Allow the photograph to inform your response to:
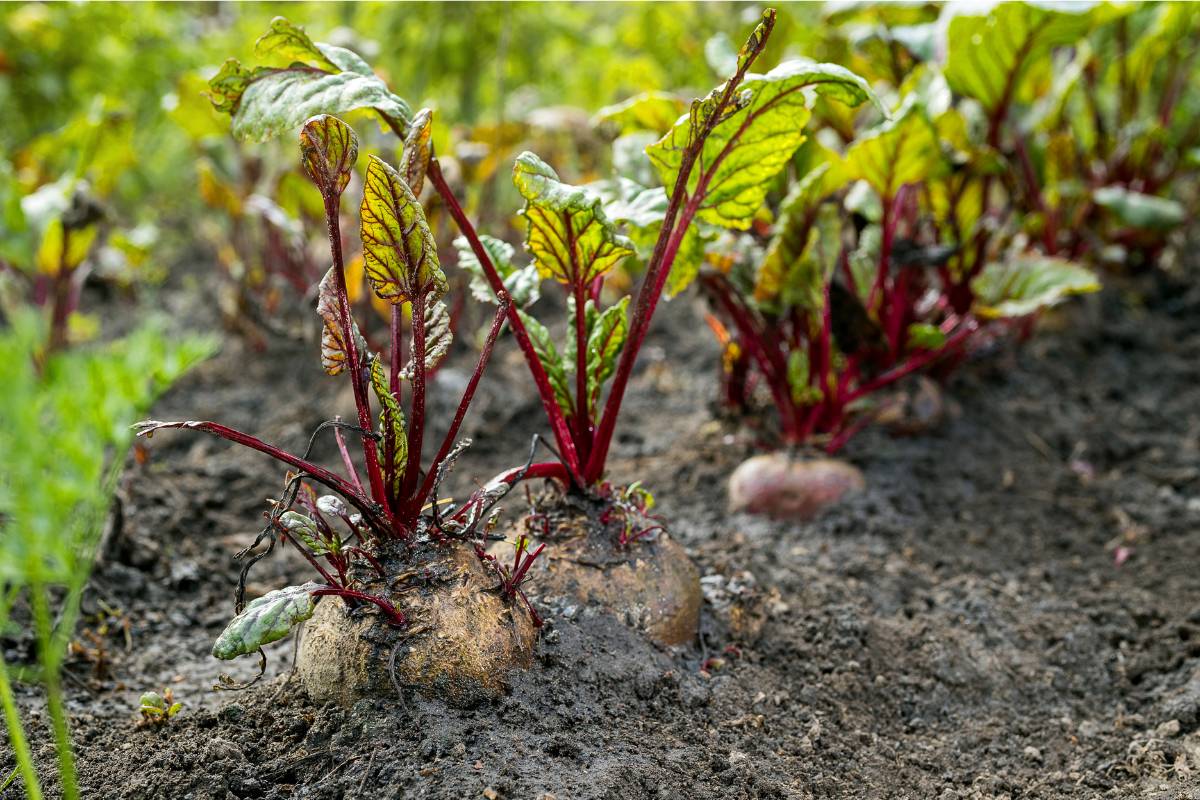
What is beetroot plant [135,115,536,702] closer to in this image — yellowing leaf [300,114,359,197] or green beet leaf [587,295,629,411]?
yellowing leaf [300,114,359,197]

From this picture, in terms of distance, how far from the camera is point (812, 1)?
5770 millimetres

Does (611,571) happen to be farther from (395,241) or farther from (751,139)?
(751,139)

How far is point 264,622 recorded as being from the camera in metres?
1.46

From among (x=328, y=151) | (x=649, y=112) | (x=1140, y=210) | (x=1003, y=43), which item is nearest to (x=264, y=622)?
(x=328, y=151)

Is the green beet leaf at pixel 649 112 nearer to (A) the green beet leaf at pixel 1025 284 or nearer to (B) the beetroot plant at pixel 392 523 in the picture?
(B) the beetroot plant at pixel 392 523

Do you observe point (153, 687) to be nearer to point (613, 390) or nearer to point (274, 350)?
point (613, 390)

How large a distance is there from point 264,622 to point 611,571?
0.69 m

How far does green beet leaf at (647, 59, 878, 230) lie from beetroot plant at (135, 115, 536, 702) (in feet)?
1.54

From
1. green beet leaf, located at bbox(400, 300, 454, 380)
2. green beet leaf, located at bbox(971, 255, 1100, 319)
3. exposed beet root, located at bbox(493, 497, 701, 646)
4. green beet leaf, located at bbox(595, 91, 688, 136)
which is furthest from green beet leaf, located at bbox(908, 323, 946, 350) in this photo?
green beet leaf, located at bbox(400, 300, 454, 380)

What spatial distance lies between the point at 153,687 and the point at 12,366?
47.0 inches

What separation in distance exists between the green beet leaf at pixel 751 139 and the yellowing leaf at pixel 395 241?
494mm

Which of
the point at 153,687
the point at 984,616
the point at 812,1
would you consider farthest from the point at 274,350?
the point at 812,1

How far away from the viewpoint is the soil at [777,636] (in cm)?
161

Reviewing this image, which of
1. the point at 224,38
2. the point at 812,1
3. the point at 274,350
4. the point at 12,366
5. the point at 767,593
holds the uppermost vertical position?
the point at 224,38
